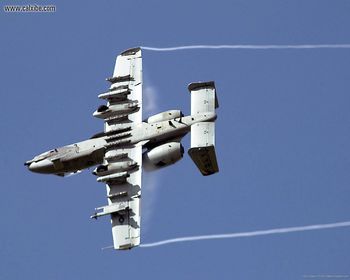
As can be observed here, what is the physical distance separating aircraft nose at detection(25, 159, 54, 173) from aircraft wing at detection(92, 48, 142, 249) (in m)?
3.78

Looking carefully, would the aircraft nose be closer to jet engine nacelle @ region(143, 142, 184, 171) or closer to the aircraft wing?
the aircraft wing

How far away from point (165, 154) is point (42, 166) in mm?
8344

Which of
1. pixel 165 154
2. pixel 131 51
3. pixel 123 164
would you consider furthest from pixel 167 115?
pixel 131 51

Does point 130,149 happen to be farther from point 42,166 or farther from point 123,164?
point 42,166

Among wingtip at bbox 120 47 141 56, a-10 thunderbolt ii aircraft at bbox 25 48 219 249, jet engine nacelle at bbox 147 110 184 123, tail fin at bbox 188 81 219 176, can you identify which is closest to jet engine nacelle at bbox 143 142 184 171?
a-10 thunderbolt ii aircraft at bbox 25 48 219 249

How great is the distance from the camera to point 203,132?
2586 inches

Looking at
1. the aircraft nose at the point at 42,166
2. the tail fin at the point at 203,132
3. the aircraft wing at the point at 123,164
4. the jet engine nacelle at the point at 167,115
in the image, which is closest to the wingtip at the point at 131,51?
the aircraft wing at the point at 123,164

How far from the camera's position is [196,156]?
2569 inches

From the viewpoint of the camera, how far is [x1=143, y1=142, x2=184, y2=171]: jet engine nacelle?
6638 centimetres

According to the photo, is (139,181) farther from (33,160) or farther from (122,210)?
(33,160)

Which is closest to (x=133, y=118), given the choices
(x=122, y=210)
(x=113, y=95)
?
(x=113, y=95)

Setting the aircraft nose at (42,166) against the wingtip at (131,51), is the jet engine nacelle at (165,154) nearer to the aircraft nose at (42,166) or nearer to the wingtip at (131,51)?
the aircraft nose at (42,166)

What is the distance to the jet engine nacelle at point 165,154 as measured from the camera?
66.4m

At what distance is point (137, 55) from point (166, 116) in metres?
6.76
